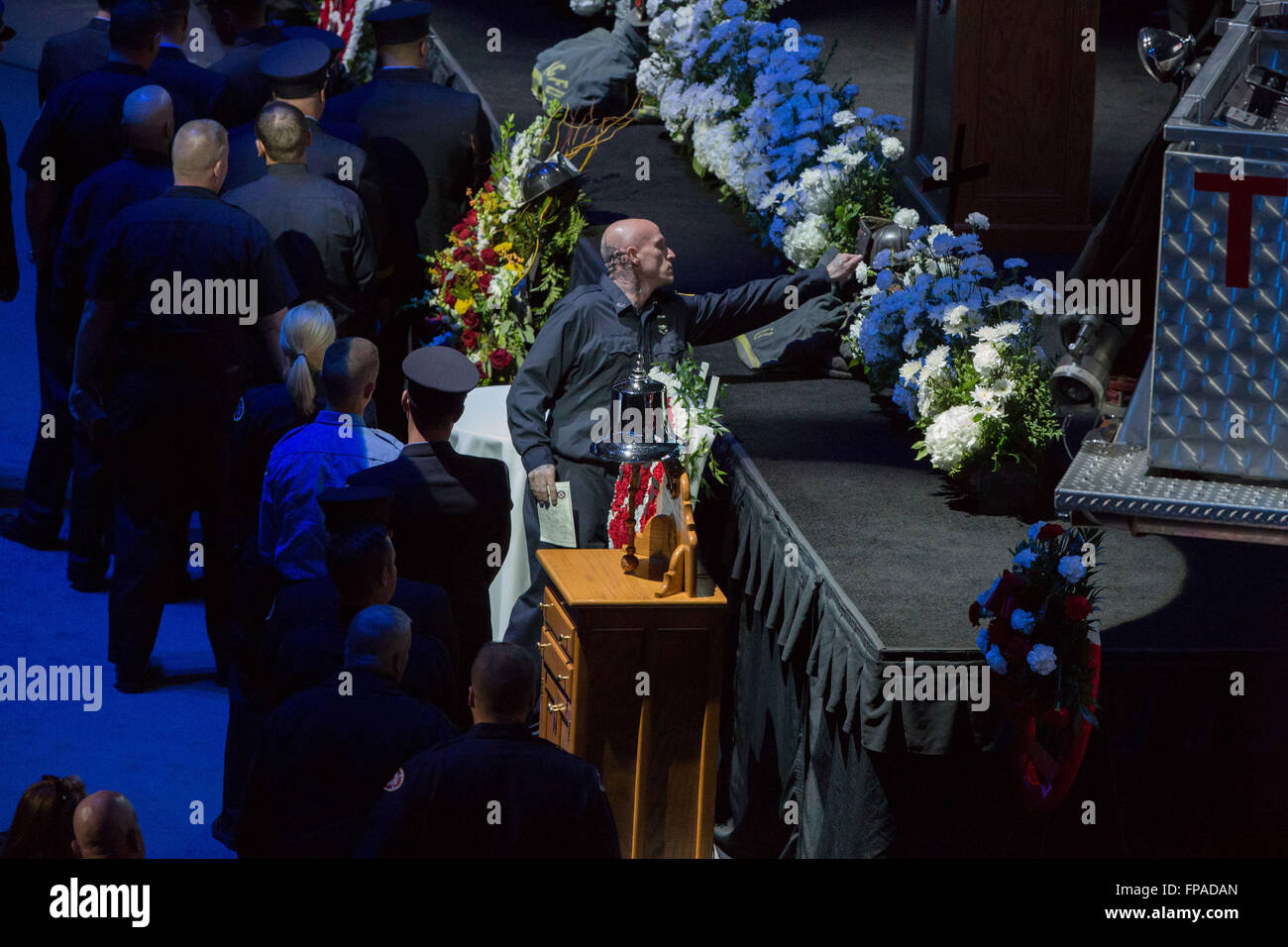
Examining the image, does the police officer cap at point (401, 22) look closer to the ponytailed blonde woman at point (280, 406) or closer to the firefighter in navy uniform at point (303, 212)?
the firefighter in navy uniform at point (303, 212)

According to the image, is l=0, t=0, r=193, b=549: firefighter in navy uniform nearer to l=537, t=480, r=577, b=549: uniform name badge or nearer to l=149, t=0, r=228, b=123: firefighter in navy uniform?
l=149, t=0, r=228, b=123: firefighter in navy uniform

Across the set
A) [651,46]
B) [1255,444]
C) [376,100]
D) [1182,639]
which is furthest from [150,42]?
[1255,444]

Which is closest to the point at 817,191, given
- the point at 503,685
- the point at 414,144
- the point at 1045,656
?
the point at 414,144

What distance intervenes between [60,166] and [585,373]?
8.77 ft

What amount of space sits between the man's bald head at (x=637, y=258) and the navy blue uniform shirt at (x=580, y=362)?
5cm

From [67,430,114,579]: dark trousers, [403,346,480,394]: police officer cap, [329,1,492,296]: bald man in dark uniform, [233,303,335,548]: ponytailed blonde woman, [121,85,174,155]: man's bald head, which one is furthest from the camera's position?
[329,1,492,296]: bald man in dark uniform

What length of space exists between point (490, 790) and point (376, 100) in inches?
188

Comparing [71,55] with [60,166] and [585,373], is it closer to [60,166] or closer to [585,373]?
[60,166]

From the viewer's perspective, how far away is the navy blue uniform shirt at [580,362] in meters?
6.01

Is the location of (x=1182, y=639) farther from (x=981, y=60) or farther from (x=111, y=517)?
(x=111, y=517)

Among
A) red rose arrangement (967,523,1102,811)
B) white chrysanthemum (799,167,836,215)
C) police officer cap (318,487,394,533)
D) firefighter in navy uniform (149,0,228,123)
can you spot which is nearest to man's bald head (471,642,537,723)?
police officer cap (318,487,394,533)

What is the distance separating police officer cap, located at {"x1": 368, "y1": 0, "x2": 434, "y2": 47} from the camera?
26.0 feet

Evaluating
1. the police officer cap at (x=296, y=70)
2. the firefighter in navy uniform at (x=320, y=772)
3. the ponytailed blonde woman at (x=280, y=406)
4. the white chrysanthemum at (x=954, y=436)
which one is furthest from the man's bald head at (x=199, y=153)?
the firefighter in navy uniform at (x=320, y=772)

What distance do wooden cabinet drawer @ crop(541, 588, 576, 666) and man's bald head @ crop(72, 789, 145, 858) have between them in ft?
5.72
